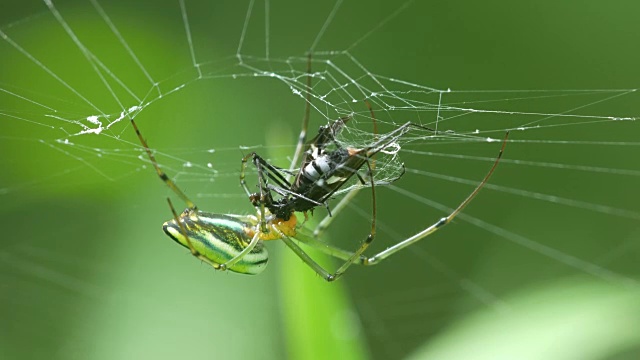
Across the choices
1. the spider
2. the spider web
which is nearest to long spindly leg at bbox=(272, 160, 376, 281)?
the spider

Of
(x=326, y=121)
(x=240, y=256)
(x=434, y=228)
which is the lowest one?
(x=434, y=228)

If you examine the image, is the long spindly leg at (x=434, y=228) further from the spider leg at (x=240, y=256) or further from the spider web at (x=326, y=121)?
the spider web at (x=326, y=121)

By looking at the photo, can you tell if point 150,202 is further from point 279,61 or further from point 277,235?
point 277,235

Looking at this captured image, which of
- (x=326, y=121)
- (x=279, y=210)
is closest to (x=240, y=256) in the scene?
(x=279, y=210)

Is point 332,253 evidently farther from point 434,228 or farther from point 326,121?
point 326,121

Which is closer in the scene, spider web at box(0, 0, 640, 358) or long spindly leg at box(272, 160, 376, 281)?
long spindly leg at box(272, 160, 376, 281)

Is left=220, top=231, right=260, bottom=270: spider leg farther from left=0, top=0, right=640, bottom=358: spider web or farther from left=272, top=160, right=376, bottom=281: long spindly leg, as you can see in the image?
left=0, top=0, right=640, bottom=358: spider web
